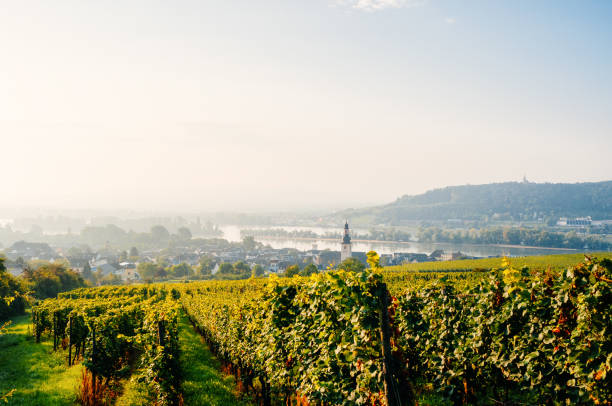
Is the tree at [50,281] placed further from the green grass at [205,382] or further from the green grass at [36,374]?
the green grass at [205,382]

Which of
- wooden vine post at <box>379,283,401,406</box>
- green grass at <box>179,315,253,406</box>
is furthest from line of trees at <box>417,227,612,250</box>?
wooden vine post at <box>379,283,401,406</box>

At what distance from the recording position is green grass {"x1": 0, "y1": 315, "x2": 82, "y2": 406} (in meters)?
8.82

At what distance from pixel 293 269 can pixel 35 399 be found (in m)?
60.6

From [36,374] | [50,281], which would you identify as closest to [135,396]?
[36,374]

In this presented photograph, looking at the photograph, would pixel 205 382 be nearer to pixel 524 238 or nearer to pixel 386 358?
pixel 386 358

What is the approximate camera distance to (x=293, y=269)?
2704 inches

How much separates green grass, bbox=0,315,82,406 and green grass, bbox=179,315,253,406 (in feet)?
9.57

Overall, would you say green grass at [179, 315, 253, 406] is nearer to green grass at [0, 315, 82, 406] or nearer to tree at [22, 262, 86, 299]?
green grass at [0, 315, 82, 406]

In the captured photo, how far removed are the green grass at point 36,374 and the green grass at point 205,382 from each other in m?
2.92

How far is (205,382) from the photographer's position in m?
10.1

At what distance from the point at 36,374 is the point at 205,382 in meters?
6.18

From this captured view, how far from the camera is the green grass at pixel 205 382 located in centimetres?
869

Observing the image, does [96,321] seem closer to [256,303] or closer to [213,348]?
[256,303]

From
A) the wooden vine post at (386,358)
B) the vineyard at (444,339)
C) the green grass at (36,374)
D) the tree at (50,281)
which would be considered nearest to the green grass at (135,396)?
the vineyard at (444,339)
